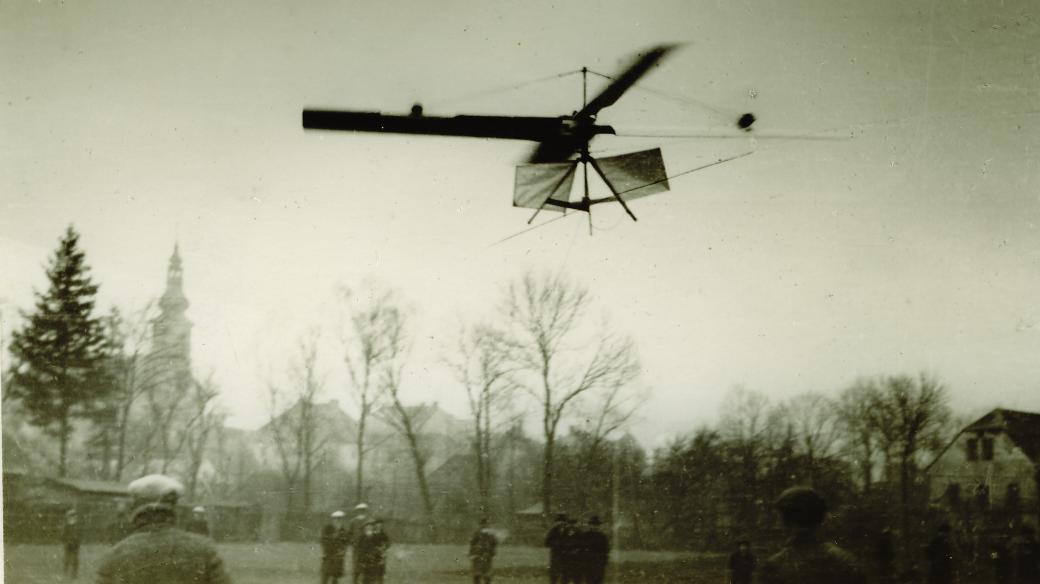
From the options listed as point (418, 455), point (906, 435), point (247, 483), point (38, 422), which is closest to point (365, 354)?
point (418, 455)

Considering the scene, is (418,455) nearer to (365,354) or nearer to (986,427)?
(365,354)

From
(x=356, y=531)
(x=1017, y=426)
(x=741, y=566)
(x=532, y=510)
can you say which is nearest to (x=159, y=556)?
(x=356, y=531)

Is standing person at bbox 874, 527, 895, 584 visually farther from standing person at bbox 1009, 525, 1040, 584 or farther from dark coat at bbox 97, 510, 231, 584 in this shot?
dark coat at bbox 97, 510, 231, 584

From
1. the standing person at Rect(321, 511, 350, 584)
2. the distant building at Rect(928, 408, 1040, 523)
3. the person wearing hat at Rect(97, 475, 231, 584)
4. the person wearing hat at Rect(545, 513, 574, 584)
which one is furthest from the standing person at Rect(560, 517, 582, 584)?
the distant building at Rect(928, 408, 1040, 523)

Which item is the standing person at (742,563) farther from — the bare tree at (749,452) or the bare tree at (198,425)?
the bare tree at (198,425)

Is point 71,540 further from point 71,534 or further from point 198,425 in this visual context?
point 198,425

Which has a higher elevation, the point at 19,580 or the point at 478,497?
the point at 478,497

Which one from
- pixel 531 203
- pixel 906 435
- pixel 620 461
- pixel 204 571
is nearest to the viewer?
pixel 204 571

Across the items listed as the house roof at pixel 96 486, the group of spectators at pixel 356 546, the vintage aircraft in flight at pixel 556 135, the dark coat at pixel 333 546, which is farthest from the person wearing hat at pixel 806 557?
the house roof at pixel 96 486
